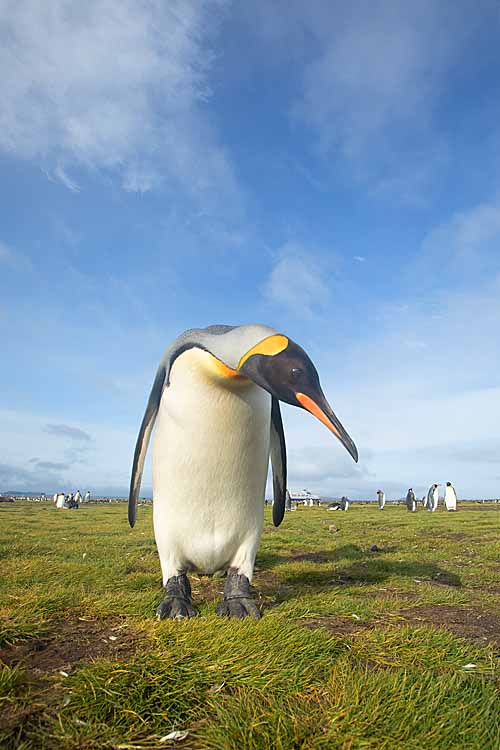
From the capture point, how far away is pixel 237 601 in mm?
3785

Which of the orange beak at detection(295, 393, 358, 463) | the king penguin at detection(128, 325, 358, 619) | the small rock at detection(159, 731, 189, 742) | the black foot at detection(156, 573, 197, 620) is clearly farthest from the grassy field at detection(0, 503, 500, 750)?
the orange beak at detection(295, 393, 358, 463)

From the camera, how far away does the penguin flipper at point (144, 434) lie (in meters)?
4.37

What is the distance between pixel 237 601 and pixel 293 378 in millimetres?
1645

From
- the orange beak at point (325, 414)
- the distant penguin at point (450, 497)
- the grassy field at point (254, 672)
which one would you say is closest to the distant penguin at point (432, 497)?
the distant penguin at point (450, 497)

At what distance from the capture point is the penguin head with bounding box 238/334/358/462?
3287mm

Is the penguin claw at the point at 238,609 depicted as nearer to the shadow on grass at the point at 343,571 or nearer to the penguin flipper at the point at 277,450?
the shadow on grass at the point at 343,571

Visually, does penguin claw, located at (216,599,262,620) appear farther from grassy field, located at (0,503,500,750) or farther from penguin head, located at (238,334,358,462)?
penguin head, located at (238,334,358,462)

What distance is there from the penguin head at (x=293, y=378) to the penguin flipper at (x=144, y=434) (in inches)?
43.7

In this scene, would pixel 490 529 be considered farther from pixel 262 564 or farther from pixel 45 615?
pixel 45 615

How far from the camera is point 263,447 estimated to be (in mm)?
4117

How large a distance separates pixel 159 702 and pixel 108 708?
0.20 meters

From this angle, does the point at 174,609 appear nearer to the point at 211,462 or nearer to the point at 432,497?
the point at 211,462

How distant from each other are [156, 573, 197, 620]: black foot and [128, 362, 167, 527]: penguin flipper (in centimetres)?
106

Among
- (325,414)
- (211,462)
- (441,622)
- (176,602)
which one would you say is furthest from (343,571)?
(325,414)
